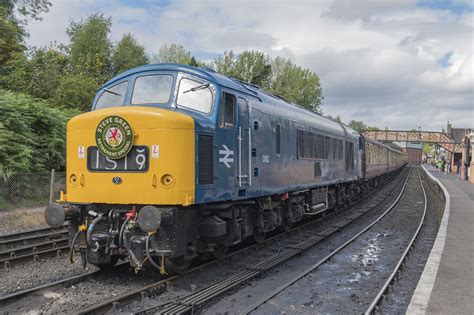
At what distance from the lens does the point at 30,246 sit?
32.2 ft

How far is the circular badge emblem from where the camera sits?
23.0 feet

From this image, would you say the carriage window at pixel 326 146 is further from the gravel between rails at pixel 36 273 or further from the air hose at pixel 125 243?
the air hose at pixel 125 243

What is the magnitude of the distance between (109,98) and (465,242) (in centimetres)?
843

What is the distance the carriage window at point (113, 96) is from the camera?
8.20 metres

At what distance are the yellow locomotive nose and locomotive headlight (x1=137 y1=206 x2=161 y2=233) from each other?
1.14 feet

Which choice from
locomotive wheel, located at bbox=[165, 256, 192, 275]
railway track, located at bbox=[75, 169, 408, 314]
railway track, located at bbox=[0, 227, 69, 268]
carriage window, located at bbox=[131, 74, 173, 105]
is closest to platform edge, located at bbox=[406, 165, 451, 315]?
railway track, located at bbox=[75, 169, 408, 314]

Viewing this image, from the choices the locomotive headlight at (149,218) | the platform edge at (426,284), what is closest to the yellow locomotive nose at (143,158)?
the locomotive headlight at (149,218)

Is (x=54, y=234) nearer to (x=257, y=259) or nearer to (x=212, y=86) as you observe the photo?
(x=257, y=259)

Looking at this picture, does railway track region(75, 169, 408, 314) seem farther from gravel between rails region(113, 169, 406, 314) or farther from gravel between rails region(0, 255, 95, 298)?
gravel between rails region(0, 255, 95, 298)

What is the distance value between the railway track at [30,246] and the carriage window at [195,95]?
441 centimetres

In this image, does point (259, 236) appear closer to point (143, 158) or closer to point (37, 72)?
point (143, 158)

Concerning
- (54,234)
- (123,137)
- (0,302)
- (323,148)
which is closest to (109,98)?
(123,137)

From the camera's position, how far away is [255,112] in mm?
9312

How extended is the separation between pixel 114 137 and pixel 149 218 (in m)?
1.42
